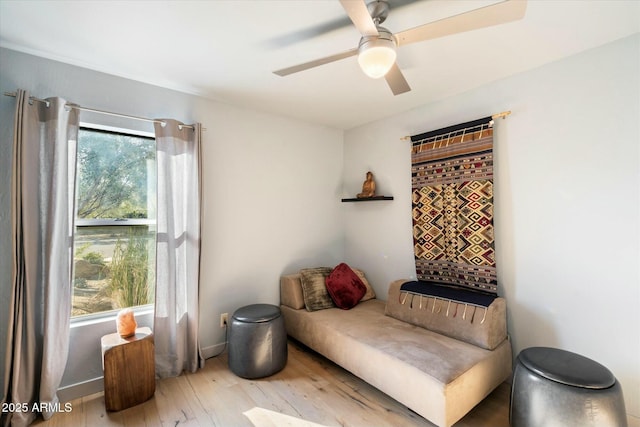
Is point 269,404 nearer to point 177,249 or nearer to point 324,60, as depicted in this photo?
point 177,249

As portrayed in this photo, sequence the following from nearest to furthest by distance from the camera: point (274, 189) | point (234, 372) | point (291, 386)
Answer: point (291, 386) → point (234, 372) → point (274, 189)

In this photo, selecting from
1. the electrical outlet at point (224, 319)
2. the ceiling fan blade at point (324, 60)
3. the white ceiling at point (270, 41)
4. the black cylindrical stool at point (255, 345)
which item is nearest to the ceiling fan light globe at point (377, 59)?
the ceiling fan blade at point (324, 60)

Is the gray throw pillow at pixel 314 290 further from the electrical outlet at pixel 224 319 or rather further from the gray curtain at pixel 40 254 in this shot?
the gray curtain at pixel 40 254

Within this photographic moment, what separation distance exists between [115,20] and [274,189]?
1802 millimetres

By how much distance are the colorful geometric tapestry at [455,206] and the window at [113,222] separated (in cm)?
241

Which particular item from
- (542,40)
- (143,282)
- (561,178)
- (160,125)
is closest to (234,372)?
(143,282)

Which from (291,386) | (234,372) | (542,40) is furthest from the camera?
(234,372)

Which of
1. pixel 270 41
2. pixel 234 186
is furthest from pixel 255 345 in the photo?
pixel 270 41

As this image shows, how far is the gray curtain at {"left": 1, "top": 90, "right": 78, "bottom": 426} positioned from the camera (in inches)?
68.5

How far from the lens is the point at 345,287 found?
2.93 metres

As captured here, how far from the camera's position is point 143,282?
94.9 inches

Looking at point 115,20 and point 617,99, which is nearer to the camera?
point 115,20

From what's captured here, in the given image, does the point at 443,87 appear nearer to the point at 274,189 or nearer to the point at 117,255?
the point at 274,189

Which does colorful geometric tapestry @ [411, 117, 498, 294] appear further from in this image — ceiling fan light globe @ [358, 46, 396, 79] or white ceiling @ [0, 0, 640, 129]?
ceiling fan light globe @ [358, 46, 396, 79]
